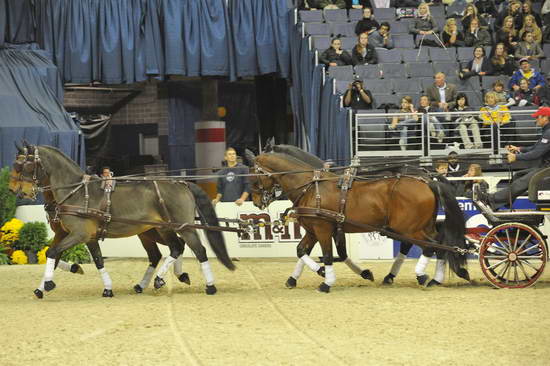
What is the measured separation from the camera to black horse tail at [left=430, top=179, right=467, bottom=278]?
1091 cm

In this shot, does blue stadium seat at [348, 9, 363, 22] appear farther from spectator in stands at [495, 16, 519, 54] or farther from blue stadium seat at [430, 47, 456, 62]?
spectator in stands at [495, 16, 519, 54]

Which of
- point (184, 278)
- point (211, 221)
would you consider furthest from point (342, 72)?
point (184, 278)

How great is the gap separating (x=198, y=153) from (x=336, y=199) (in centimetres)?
1254

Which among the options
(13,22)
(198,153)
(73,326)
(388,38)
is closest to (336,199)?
(73,326)

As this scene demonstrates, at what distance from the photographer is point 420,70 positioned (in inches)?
706

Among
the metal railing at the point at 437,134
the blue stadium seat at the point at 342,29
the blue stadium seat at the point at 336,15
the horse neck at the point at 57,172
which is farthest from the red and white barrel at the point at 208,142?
the horse neck at the point at 57,172

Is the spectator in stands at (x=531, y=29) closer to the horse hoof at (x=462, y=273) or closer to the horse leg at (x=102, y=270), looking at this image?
the horse hoof at (x=462, y=273)

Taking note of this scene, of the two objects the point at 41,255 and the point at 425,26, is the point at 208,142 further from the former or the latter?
the point at 41,255

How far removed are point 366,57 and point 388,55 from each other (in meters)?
0.72

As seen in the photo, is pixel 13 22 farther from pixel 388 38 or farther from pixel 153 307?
pixel 153 307

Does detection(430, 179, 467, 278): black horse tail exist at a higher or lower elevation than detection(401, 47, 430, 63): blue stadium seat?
lower

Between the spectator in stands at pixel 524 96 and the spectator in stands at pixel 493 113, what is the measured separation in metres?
0.51

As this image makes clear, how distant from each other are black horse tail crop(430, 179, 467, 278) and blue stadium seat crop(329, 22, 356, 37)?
835 cm

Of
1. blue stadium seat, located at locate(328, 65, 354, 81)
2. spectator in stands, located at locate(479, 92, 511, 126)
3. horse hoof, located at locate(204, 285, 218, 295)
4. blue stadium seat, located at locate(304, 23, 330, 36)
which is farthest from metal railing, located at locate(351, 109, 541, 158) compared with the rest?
horse hoof, located at locate(204, 285, 218, 295)
